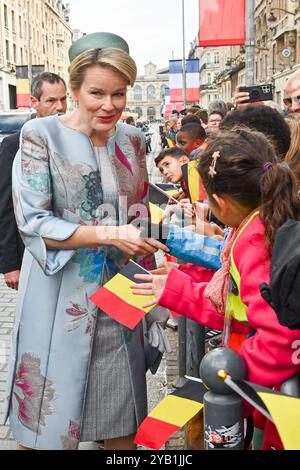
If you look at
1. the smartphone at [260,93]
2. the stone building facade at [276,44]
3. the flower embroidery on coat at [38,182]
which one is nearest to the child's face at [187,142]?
the smartphone at [260,93]

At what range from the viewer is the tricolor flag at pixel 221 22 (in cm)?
785

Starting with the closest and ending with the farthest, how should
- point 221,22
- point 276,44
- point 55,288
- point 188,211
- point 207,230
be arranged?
point 55,288, point 207,230, point 188,211, point 221,22, point 276,44

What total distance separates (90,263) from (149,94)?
15659cm

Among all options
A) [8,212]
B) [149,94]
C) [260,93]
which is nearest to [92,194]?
[8,212]

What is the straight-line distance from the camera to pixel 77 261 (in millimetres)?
2232

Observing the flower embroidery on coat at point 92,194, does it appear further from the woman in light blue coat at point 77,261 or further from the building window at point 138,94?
the building window at point 138,94

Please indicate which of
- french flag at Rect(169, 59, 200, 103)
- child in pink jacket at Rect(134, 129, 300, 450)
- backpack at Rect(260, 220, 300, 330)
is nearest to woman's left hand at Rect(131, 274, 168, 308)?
child in pink jacket at Rect(134, 129, 300, 450)

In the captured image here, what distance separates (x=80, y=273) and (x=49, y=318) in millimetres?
209

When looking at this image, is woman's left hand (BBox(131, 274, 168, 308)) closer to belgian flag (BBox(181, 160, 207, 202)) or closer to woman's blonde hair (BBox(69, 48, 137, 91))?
woman's blonde hair (BBox(69, 48, 137, 91))

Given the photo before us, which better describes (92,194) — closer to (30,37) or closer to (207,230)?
(207,230)

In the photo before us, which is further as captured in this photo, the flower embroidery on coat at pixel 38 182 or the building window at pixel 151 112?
the building window at pixel 151 112

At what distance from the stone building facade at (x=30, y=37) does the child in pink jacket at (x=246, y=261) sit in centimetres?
3365

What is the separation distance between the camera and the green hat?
214 centimetres

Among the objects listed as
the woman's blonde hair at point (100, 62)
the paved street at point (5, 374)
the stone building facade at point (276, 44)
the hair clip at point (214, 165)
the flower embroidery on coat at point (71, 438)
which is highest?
the stone building facade at point (276, 44)
